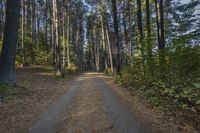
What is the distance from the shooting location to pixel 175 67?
969 cm

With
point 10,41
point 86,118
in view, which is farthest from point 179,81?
point 10,41

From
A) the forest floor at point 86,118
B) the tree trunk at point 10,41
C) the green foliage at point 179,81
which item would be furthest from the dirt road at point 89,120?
the tree trunk at point 10,41

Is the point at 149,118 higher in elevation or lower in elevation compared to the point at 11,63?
lower

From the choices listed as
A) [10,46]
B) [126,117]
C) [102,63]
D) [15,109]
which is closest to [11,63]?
[10,46]

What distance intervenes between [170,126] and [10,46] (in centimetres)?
887

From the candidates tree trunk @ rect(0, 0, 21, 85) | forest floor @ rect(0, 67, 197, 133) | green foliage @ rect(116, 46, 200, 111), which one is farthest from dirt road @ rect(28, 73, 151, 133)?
tree trunk @ rect(0, 0, 21, 85)

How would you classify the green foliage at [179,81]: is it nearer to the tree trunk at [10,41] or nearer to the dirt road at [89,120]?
the dirt road at [89,120]

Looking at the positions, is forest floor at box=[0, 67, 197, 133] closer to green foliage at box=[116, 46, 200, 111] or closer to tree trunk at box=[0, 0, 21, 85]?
green foliage at box=[116, 46, 200, 111]

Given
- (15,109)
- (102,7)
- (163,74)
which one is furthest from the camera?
(102,7)

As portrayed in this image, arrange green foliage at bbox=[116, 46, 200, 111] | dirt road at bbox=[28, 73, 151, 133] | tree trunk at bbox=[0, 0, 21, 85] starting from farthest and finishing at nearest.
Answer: tree trunk at bbox=[0, 0, 21, 85] < green foliage at bbox=[116, 46, 200, 111] < dirt road at bbox=[28, 73, 151, 133]

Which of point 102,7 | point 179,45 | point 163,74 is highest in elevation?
point 102,7

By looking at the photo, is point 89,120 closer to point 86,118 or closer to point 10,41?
point 86,118

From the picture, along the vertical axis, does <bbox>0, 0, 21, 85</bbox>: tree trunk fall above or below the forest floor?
above

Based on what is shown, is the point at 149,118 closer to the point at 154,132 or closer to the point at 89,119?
the point at 154,132
